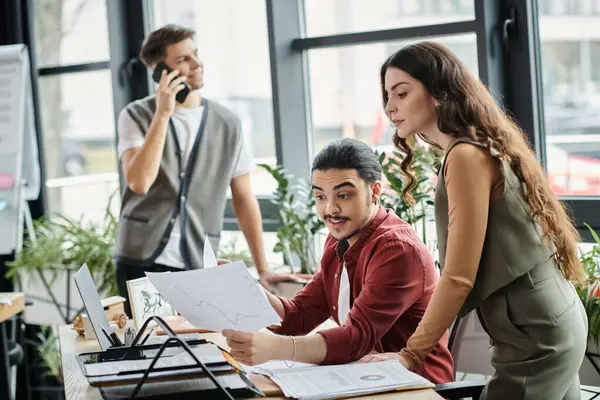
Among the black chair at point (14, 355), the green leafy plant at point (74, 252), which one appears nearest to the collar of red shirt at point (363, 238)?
the black chair at point (14, 355)

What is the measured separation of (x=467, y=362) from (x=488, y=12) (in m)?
1.24

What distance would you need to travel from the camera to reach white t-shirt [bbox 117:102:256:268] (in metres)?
3.20

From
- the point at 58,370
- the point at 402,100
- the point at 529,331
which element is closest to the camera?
the point at 529,331

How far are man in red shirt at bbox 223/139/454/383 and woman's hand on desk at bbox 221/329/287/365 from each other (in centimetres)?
10

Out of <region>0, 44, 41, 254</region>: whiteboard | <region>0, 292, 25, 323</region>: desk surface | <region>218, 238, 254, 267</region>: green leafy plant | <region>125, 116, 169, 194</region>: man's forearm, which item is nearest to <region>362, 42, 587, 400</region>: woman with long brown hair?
<region>125, 116, 169, 194</region>: man's forearm

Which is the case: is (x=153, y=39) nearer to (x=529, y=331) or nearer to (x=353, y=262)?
(x=353, y=262)

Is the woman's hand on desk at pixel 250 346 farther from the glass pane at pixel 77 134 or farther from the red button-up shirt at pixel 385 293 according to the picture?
the glass pane at pixel 77 134

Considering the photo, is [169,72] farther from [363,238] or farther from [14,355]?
[14,355]

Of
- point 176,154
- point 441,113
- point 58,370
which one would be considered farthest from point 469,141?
point 58,370

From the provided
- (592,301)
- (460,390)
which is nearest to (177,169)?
(592,301)

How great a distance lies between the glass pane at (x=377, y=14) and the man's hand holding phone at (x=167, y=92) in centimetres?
86

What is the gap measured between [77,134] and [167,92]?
6.43 ft

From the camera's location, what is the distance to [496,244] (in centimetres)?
180

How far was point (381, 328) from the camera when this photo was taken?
2.01 metres
